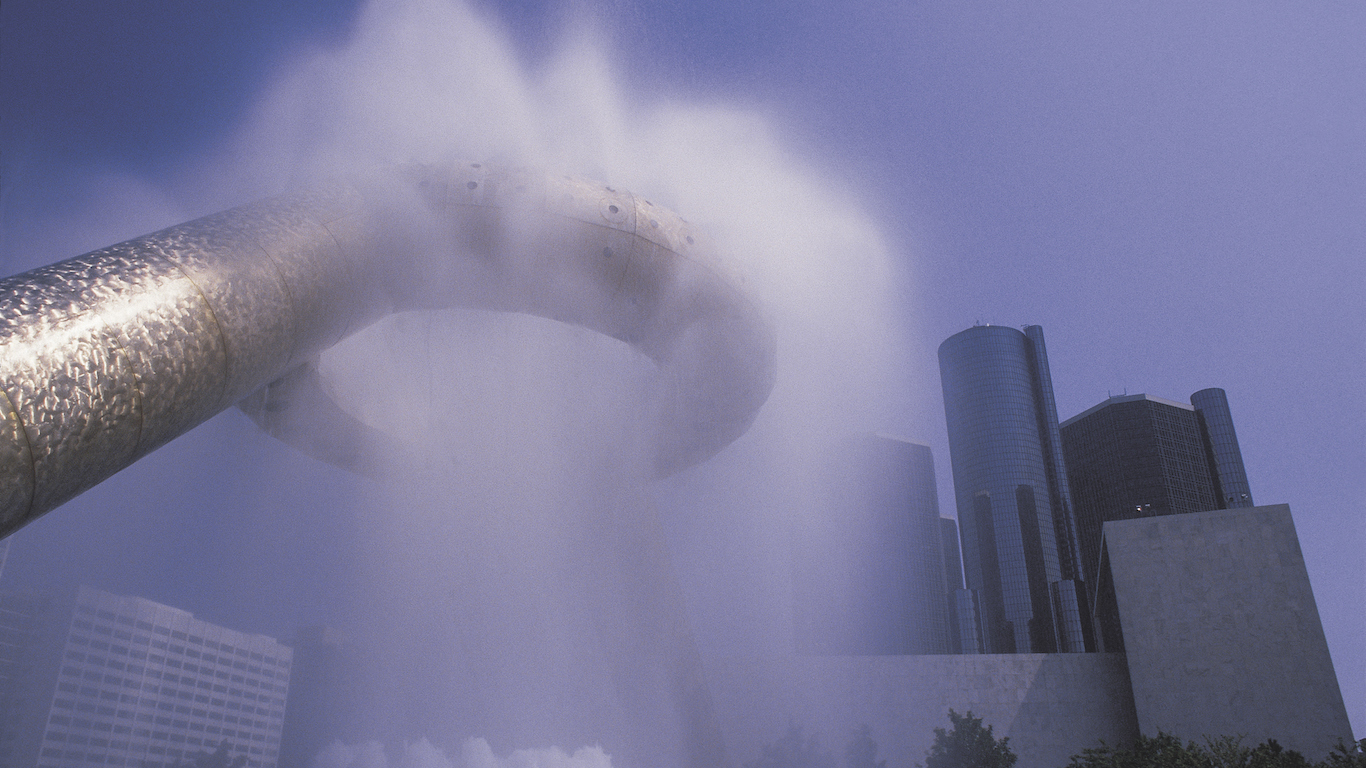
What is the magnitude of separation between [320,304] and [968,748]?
3060 centimetres

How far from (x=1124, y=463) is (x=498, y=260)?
157752 mm

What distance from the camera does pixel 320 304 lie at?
11.2 meters

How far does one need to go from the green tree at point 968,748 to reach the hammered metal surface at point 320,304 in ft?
70.2

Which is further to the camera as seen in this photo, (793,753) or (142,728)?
(142,728)

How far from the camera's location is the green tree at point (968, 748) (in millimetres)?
31625

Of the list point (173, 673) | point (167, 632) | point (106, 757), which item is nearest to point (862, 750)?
point (106, 757)

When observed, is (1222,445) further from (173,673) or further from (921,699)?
(173,673)

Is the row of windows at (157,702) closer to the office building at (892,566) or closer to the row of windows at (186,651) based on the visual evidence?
the row of windows at (186,651)

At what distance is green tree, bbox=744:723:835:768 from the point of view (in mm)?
36344

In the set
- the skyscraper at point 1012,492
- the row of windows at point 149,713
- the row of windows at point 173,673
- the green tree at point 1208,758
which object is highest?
the skyscraper at point 1012,492

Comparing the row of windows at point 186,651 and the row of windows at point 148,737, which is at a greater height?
the row of windows at point 186,651

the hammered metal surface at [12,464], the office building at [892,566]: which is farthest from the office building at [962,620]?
the hammered metal surface at [12,464]

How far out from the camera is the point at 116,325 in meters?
7.50

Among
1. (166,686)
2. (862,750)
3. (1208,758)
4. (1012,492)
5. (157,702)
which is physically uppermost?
(1012,492)
